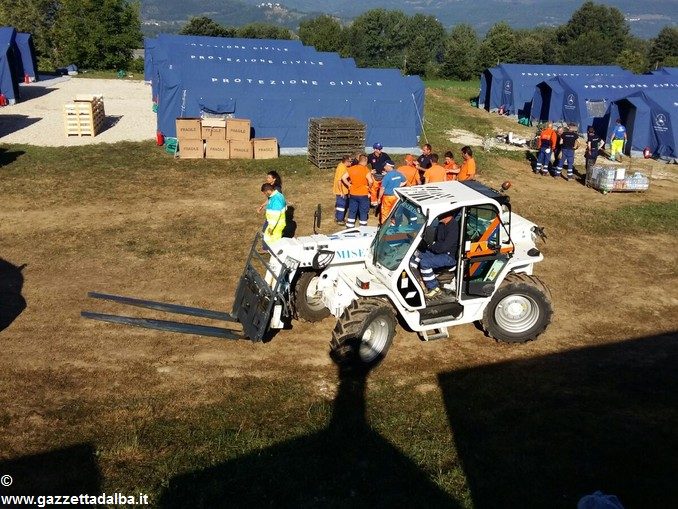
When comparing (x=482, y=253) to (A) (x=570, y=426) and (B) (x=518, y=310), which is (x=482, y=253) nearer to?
Answer: (B) (x=518, y=310)

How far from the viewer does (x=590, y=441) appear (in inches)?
269

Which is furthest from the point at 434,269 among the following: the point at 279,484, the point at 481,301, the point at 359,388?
the point at 279,484

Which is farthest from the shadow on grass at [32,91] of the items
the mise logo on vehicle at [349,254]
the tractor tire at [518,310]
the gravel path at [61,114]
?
the tractor tire at [518,310]

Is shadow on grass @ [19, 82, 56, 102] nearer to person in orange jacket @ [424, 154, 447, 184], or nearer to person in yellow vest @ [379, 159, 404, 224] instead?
person in yellow vest @ [379, 159, 404, 224]

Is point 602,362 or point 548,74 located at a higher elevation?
point 548,74

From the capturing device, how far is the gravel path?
72.0 feet

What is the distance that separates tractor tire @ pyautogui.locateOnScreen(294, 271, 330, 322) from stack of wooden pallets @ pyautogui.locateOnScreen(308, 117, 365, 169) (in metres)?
10.7

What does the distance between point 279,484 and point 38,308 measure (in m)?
5.85

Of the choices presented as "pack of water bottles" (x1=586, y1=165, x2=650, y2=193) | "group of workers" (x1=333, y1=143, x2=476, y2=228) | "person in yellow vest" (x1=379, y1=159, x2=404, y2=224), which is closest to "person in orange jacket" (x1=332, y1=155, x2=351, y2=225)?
"group of workers" (x1=333, y1=143, x2=476, y2=228)

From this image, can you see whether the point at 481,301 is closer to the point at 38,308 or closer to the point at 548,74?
the point at 38,308

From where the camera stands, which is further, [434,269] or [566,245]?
[566,245]

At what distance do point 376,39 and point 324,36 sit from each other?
54.7 ft

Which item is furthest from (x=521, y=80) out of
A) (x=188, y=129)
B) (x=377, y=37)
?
(x=377, y=37)

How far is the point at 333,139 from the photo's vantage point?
1947 cm
